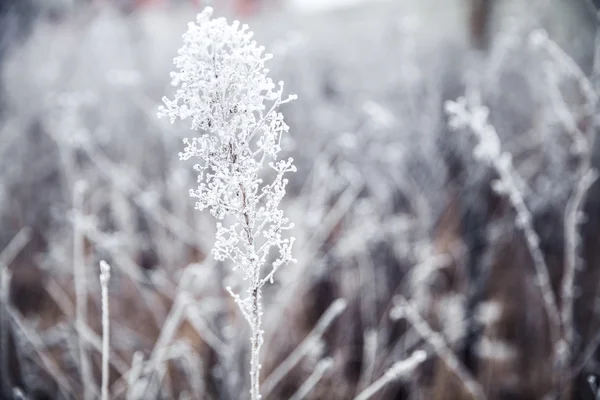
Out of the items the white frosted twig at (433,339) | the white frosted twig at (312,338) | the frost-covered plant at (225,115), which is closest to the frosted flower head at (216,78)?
the frost-covered plant at (225,115)

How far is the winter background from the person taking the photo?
1042mm

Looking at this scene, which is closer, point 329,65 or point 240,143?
point 240,143

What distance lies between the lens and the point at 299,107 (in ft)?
6.61

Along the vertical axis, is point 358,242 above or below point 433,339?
above

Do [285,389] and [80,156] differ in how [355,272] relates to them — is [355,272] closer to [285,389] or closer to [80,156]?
[285,389]

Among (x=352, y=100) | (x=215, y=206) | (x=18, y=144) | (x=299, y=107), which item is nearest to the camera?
(x=215, y=206)

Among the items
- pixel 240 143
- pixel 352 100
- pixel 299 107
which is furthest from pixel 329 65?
pixel 240 143

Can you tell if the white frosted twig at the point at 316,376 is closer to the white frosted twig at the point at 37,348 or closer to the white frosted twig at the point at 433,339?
the white frosted twig at the point at 433,339

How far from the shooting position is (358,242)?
4.02ft

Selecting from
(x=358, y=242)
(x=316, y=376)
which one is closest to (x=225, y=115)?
(x=316, y=376)

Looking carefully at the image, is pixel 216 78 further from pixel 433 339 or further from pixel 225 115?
pixel 433 339

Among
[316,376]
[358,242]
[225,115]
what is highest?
[225,115]

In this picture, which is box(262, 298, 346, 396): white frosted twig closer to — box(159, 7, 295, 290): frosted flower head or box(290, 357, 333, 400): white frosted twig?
box(290, 357, 333, 400): white frosted twig

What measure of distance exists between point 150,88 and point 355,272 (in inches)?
81.5
